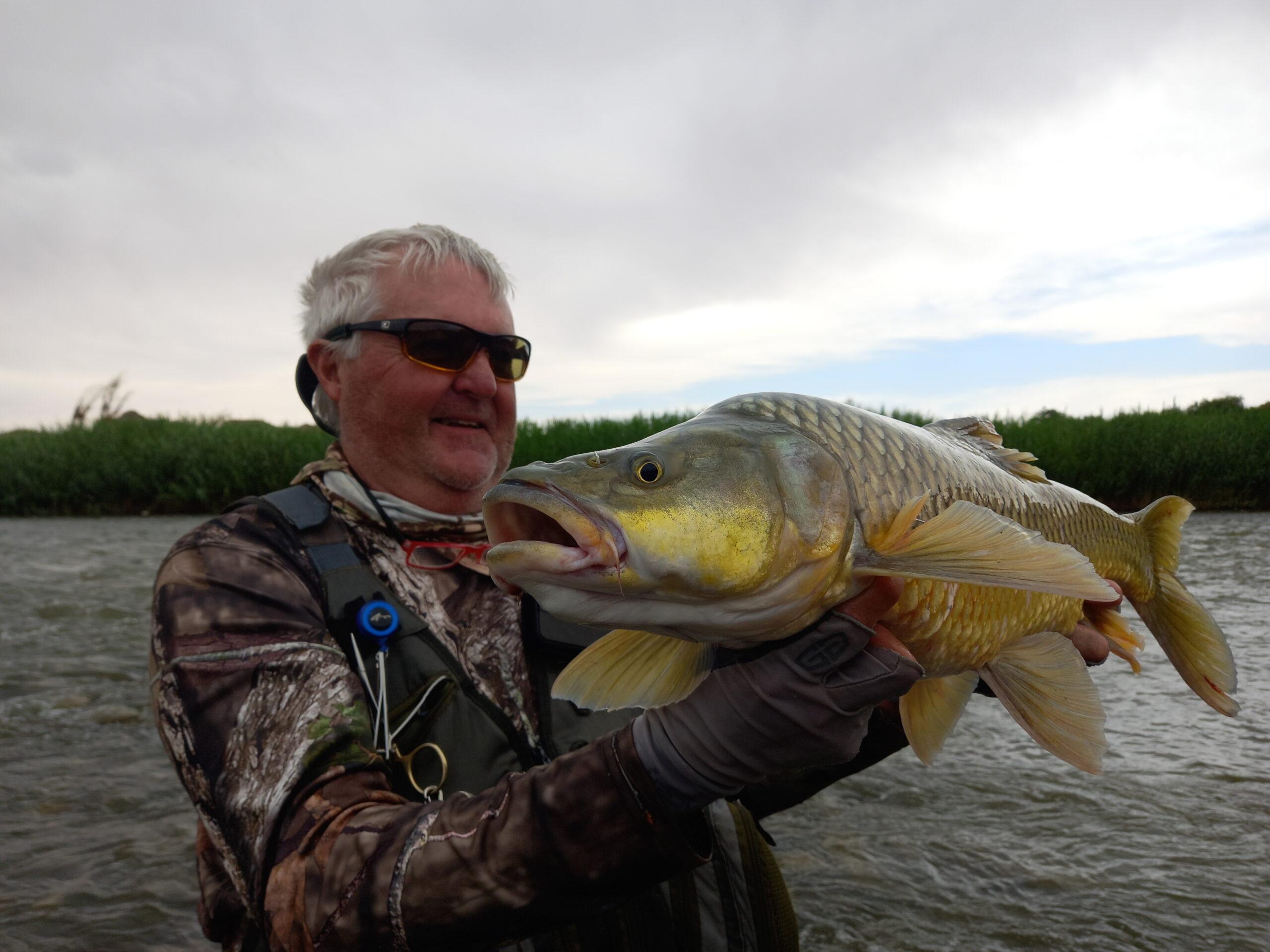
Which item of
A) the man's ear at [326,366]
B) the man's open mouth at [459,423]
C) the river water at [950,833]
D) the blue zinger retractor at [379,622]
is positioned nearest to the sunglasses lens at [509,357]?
the man's open mouth at [459,423]

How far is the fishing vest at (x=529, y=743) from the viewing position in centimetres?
212

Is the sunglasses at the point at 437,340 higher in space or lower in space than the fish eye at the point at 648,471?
higher

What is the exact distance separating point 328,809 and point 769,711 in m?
0.88

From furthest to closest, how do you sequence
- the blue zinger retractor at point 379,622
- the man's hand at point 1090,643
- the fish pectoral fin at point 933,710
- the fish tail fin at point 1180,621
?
the fish tail fin at point 1180,621 < the man's hand at point 1090,643 < the blue zinger retractor at point 379,622 < the fish pectoral fin at point 933,710

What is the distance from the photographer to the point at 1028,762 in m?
4.91

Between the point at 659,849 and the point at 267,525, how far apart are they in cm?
140

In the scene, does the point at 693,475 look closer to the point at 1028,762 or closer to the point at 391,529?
the point at 391,529

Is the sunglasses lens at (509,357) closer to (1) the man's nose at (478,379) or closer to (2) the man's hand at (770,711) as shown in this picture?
(1) the man's nose at (478,379)

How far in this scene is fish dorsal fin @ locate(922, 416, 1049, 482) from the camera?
86.9 inches

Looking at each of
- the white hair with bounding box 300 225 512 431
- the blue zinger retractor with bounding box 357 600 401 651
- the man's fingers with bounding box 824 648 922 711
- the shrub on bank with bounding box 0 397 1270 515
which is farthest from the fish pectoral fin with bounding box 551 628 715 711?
the shrub on bank with bounding box 0 397 1270 515

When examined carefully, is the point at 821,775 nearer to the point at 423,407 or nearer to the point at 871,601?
the point at 871,601

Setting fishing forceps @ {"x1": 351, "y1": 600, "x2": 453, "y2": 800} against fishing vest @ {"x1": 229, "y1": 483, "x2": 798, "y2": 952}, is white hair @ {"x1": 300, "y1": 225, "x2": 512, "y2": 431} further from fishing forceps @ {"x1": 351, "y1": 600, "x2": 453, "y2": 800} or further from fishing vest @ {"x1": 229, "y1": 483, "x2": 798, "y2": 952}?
fishing forceps @ {"x1": 351, "y1": 600, "x2": 453, "y2": 800}

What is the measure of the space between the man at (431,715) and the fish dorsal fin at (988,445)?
74 centimetres

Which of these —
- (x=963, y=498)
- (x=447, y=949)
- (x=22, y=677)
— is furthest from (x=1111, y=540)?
(x=22, y=677)
